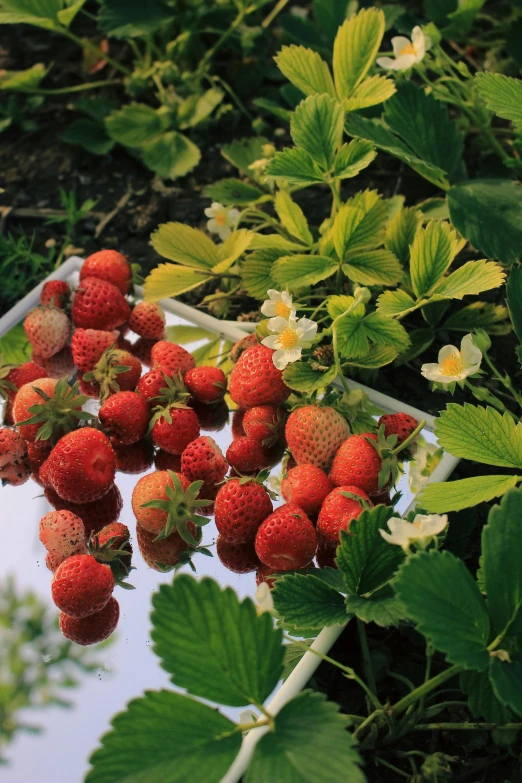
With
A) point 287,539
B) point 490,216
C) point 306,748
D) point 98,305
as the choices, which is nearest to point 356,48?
point 490,216

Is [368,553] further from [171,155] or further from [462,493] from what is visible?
[171,155]

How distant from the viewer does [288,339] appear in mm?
1188

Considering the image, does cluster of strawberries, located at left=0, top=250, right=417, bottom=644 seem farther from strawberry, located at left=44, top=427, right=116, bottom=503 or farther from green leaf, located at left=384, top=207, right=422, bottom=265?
green leaf, located at left=384, top=207, right=422, bottom=265

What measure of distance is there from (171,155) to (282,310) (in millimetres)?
677

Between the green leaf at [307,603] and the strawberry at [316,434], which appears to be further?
the strawberry at [316,434]

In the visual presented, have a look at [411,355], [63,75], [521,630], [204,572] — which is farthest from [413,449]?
[63,75]

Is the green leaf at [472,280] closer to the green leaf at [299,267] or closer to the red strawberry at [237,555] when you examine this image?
the green leaf at [299,267]

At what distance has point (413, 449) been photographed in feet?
4.15

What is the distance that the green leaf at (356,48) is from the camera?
1.38 meters

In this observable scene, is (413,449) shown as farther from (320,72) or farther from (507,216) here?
(320,72)

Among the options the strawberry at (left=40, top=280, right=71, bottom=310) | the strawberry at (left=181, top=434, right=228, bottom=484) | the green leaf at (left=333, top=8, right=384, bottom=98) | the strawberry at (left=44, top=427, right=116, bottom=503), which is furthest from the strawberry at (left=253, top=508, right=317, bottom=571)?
the green leaf at (left=333, top=8, right=384, bottom=98)

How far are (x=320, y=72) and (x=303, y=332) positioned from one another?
49 cm

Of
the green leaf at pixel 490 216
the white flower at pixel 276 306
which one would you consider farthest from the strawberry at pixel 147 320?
the green leaf at pixel 490 216

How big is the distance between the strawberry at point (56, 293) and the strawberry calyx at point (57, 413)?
25 centimetres
